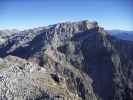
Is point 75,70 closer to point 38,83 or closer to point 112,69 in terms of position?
point 112,69

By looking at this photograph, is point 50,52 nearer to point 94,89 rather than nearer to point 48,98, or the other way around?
point 94,89

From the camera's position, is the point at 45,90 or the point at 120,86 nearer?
the point at 45,90

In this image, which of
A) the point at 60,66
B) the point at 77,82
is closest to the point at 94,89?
the point at 77,82

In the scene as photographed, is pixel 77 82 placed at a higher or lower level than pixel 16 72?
lower

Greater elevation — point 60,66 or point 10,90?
point 10,90

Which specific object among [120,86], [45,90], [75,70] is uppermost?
[45,90]

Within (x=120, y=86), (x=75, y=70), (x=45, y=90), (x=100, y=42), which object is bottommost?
(x=120, y=86)

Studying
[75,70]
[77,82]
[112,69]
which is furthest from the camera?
[112,69]

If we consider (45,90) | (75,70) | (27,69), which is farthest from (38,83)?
(75,70)

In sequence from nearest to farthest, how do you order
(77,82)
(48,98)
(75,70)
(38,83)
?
(48,98)
(38,83)
(77,82)
(75,70)
